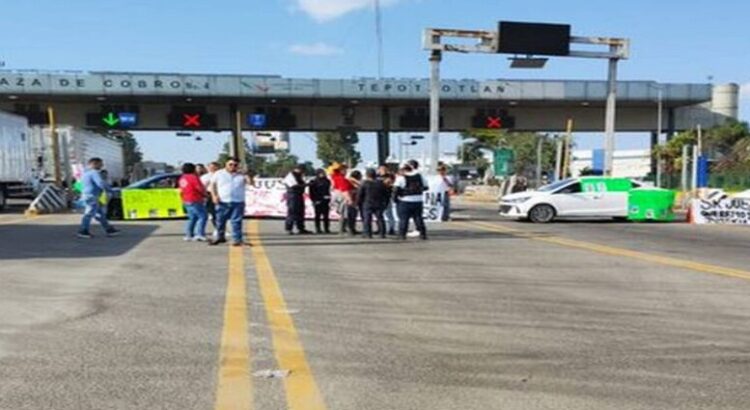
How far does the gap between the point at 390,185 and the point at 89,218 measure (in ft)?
18.9

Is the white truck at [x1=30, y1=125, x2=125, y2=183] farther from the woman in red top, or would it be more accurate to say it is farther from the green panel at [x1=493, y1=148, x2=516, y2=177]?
the green panel at [x1=493, y1=148, x2=516, y2=177]

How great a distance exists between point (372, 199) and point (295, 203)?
2071 mm

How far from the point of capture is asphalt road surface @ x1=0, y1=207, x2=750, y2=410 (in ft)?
16.0

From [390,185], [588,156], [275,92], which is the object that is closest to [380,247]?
[390,185]

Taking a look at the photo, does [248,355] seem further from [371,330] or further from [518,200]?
[518,200]

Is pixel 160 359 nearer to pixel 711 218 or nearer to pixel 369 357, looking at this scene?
pixel 369 357

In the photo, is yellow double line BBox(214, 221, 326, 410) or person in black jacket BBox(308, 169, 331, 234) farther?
person in black jacket BBox(308, 169, 331, 234)

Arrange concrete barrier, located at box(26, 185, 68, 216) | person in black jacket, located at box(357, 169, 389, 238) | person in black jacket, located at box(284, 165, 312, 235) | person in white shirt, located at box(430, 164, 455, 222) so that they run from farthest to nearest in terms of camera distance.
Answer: concrete barrier, located at box(26, 185, 68, 216) → person in white shirt, located at box(430, 164, 455, 222) → person in black jacket, located at box(284, 165, 312, 235) → person in black jacket, located at box(357, 169, 389, 238)

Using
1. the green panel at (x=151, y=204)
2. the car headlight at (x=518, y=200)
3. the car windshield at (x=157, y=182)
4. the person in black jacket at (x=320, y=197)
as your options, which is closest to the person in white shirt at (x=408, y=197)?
the person in black jacket at (x=320, y=197)

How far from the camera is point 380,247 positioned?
46.5 feet

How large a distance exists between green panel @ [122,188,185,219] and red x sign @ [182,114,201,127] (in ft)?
79.6

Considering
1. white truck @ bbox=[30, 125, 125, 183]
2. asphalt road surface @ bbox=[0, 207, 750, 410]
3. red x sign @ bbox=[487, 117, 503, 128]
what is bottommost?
asphalt road surface @ bbox=[0, 207, 750, 410]

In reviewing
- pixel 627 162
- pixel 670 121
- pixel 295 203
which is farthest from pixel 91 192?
pixel 627 162

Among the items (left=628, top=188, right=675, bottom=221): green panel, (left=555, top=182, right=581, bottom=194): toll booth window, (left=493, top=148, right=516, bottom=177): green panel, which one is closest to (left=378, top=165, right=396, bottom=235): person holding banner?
(left=555, top=182, right=581, bottom=194): toll booth window
